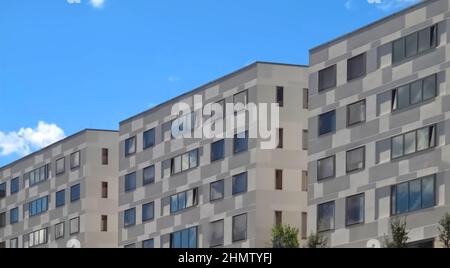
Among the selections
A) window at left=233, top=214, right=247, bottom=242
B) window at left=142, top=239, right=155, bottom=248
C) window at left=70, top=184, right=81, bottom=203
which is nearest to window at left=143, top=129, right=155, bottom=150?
window at left=142, top=239, right=155, bottom=248

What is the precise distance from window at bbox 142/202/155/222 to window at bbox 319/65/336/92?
2223 centimetres

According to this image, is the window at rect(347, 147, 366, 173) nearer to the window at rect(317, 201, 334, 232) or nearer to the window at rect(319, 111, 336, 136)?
the window at rect(319, 111, 336, 136)

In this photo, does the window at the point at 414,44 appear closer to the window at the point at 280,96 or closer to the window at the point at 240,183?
the window at the point at 280,96

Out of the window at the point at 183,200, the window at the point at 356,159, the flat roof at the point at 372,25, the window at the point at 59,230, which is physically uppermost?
the flat roof at the point at 372,25

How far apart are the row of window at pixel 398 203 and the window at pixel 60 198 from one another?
38.3 metres

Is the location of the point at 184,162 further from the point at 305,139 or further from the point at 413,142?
the point at 413,142

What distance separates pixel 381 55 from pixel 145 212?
30108mm

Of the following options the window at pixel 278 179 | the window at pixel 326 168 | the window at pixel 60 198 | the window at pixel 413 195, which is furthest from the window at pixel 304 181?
the window at pixel 60 198

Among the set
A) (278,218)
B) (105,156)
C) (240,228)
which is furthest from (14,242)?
(278,218)

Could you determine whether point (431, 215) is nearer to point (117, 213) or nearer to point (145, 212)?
point (145, 212)

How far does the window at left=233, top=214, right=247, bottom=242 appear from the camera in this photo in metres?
78.1

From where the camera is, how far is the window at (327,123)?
72.4 metres

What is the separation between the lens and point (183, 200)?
282ft

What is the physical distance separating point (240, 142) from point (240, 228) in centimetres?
626
